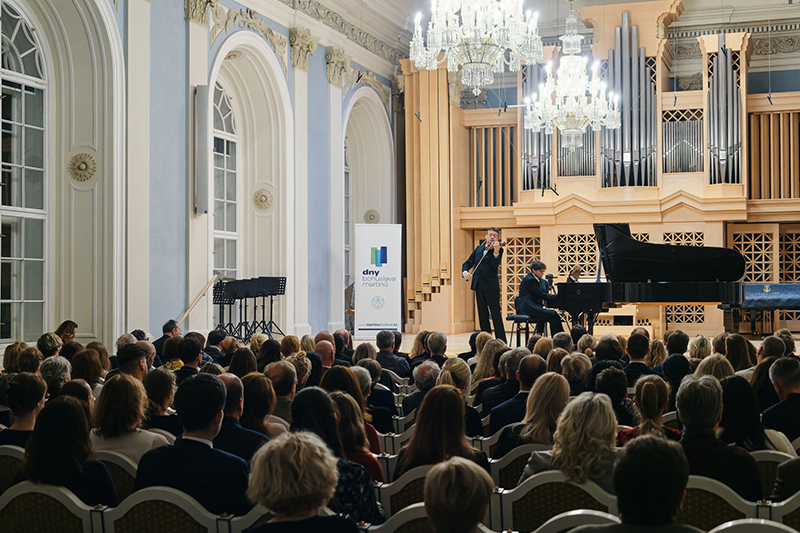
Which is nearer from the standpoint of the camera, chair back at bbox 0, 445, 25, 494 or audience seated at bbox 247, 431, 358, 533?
audience seated at bbox 247, 431, 358, 533

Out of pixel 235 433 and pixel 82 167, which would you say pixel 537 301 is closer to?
pixel 82 167

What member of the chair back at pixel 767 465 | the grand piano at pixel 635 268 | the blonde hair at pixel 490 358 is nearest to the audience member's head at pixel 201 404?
the chair back at pixel 767 465

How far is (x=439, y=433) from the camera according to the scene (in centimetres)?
289

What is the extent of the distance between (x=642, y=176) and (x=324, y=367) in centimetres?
953

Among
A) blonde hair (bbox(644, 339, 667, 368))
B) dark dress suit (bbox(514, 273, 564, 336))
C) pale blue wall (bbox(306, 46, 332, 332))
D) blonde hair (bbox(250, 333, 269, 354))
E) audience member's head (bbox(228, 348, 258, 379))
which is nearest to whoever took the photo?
audience member's head (bbox(228, 348, 258, 379))

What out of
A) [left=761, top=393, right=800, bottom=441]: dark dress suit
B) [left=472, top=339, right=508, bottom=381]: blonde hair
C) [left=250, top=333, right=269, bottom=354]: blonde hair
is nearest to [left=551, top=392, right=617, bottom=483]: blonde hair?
[left=761, top=393, right=800, bottom=441]: dark dress suit

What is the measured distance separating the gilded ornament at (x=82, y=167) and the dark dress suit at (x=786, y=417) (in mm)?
7140

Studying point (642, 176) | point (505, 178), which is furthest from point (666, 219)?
point (505, 178)

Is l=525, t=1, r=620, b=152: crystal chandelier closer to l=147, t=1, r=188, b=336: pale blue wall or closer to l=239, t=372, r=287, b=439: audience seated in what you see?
l=147, t=1, r=188, b=336: pale blue wall

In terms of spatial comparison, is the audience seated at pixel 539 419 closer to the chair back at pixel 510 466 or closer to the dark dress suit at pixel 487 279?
the chair back at pixel 510 466

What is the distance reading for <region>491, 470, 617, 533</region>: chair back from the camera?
2424mm

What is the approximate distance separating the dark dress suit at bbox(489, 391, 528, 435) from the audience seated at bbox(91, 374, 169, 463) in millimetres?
1577

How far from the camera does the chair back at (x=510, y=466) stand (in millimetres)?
2996

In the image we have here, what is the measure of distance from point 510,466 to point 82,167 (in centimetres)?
690
